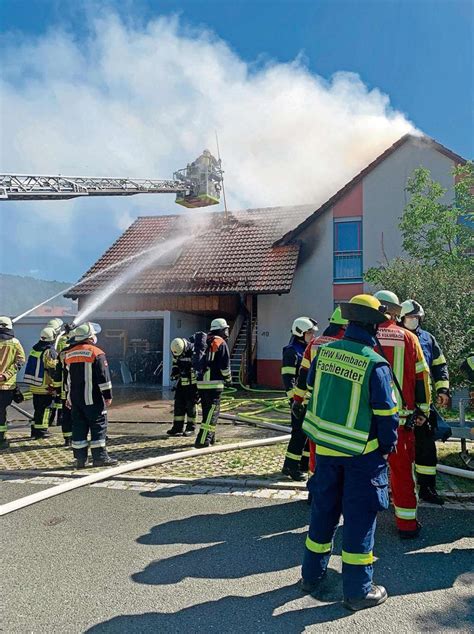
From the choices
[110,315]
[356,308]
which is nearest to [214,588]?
[356,308]

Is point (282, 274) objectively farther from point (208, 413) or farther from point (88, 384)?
point (88, 384)

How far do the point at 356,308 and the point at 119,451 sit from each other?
4981mm

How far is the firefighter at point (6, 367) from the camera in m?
7.31

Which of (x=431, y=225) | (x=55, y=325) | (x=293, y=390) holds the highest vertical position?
(x=431, y=225)

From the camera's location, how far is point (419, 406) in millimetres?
4047

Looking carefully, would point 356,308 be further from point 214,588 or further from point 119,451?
point 119,451

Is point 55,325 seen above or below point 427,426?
above

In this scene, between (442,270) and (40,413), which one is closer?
(40,413)

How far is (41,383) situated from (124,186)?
1048cm

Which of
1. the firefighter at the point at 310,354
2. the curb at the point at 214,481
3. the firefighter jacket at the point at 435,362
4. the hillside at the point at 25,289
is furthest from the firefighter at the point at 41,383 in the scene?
the hillside at the point at 25,289

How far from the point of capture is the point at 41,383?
7.88 metres

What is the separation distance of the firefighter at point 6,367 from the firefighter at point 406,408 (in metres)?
5.64

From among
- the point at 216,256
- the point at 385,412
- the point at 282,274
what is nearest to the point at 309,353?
the point at 385,412

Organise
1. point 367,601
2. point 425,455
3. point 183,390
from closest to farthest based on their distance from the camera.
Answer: point 367,601
point 425,455
point 183,390
